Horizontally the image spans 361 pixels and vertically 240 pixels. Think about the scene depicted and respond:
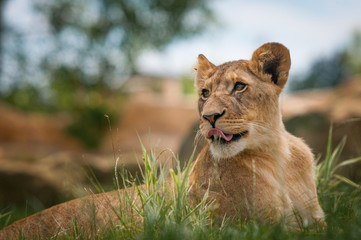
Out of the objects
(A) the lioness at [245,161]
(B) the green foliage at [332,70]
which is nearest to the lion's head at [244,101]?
(A) the lioness at [245,161]

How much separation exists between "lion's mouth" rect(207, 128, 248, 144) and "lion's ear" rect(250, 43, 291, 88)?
0.64m

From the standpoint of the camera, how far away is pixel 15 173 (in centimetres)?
831

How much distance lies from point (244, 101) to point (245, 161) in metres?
0.50

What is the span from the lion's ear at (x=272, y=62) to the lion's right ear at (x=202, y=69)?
1.52 ft

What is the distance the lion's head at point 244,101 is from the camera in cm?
313

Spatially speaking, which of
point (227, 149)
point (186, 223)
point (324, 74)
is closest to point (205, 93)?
point (227, 149)

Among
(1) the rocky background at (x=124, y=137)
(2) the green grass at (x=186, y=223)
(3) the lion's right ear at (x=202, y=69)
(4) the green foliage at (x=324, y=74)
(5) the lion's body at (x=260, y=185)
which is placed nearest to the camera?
(2) the green grass at (x=186, y=223)

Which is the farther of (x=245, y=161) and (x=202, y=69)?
(x=202, y=69)

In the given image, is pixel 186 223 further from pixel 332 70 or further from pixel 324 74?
pixel 332 70

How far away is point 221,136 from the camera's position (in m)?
3.12

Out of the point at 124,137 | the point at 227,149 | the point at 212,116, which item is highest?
the point at 212,116

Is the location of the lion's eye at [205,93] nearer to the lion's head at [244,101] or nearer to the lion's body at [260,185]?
the lion's head at [244,101]

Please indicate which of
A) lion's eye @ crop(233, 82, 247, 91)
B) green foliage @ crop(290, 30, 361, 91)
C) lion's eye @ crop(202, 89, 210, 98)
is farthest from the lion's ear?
green foliage @ crop(290, 30, 361, 91)

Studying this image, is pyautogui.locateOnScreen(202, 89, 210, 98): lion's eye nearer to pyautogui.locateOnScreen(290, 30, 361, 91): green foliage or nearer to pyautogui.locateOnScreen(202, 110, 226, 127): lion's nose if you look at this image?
pyautogui.locateOnScreen(202, 110, 226, 127): lion's nose
